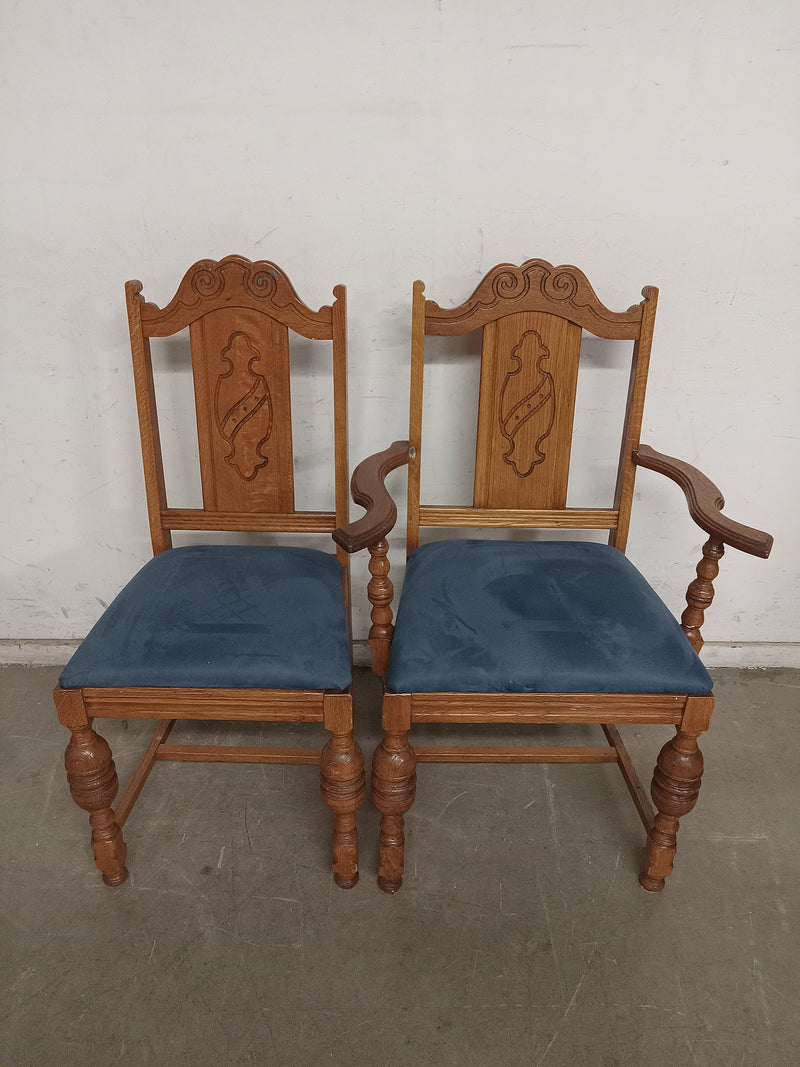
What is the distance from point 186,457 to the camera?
2.16 metres

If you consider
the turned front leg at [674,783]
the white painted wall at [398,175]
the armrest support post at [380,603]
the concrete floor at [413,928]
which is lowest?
the concrete floor at [413,928]

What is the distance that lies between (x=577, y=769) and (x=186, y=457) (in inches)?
56.7

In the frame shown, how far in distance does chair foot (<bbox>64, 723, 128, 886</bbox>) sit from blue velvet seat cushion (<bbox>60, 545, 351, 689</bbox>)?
0.15 meters

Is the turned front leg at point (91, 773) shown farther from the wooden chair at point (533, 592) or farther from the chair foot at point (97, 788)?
the wooden chair at point (533, 592)

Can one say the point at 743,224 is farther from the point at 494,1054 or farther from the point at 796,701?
the point at 494,1054

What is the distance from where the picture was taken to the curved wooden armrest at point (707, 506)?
1.46 metres

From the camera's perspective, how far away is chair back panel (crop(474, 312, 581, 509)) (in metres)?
1.75

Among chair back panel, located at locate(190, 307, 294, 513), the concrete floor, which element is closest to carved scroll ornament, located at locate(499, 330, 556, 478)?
chair back panel, located at locate(190, 307, 294, 513)

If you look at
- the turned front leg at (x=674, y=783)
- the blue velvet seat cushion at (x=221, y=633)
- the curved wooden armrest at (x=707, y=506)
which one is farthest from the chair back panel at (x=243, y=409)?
the turned front leg at (x=674, y=783)

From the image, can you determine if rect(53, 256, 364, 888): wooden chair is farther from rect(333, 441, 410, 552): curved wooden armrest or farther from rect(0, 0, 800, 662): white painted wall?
rect(0, 0, 800, 662): white painted wall

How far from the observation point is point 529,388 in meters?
1.79

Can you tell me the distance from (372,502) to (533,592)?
41 cm

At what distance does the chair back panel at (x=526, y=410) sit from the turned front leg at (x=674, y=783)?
629 mm

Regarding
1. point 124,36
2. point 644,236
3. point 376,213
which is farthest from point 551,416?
point 124,36
